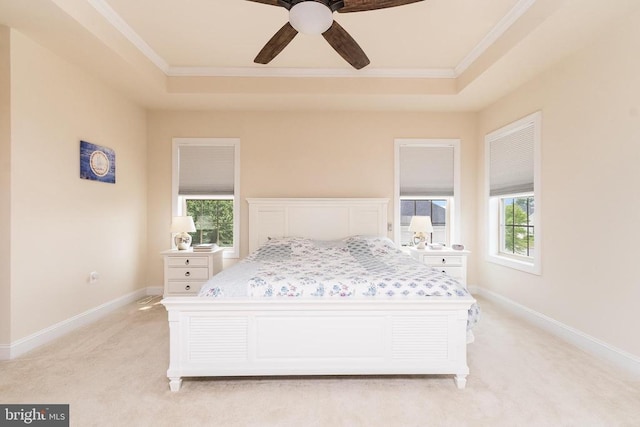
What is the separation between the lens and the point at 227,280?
2254 mm

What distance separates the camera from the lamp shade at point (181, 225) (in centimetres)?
400

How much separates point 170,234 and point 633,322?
16.1 feet

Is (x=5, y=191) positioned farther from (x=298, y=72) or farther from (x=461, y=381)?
(x=461, y=381)

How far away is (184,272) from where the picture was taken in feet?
12.8

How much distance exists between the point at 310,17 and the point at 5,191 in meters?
2.72

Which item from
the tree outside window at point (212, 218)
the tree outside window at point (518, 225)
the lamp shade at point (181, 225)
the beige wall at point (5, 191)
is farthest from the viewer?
the tree outside window at point (212, 218)

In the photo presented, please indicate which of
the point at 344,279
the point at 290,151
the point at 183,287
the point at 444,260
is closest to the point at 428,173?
the point at 444,260

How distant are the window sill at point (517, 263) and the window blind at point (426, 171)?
3.38ft

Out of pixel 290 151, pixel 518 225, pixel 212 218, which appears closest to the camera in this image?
pixel 518 225

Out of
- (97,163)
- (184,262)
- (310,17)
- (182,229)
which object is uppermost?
(310,17)

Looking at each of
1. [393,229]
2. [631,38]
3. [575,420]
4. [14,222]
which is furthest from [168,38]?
[575,420]

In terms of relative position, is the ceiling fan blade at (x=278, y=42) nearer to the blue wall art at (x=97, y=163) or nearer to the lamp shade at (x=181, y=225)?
the blue wall art at (x=97, y=163)

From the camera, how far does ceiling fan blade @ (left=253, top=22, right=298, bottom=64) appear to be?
2.19m

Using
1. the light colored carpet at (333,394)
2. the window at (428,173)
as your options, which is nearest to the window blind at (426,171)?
the window at (428,173)
